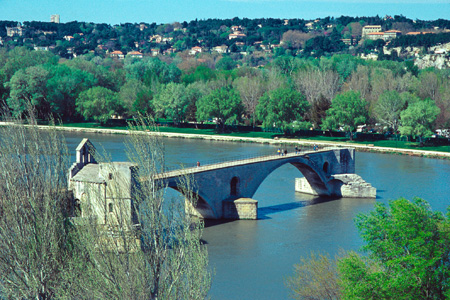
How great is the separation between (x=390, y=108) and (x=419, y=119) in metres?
5.98

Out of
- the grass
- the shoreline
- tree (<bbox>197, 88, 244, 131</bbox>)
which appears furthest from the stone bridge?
tree (<bbox>197, 88, 244, 131</bbox>)

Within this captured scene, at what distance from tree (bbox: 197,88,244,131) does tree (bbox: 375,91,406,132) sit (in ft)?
58.0

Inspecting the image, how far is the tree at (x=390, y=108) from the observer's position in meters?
81.7

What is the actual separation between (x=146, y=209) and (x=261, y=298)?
9332mm

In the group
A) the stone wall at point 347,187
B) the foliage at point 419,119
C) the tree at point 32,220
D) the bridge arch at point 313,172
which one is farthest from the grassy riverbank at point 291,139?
the tree at point 32,220

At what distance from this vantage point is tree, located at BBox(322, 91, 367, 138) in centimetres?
7994

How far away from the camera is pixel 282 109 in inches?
3285

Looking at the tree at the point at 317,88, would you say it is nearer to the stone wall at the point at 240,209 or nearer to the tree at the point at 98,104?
the tree at the point at 98,104

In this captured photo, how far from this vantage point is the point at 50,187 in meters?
24.7

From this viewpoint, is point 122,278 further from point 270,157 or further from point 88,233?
point 270,157

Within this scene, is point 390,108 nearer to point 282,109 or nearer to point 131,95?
point 282,109

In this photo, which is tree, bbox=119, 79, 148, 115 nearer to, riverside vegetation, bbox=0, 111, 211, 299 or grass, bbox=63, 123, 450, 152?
grass, bbox=63, 123, 450, 152

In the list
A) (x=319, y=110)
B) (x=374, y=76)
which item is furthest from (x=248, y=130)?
(x=374, y=76)

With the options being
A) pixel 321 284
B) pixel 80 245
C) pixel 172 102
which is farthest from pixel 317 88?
pixel 80 245
